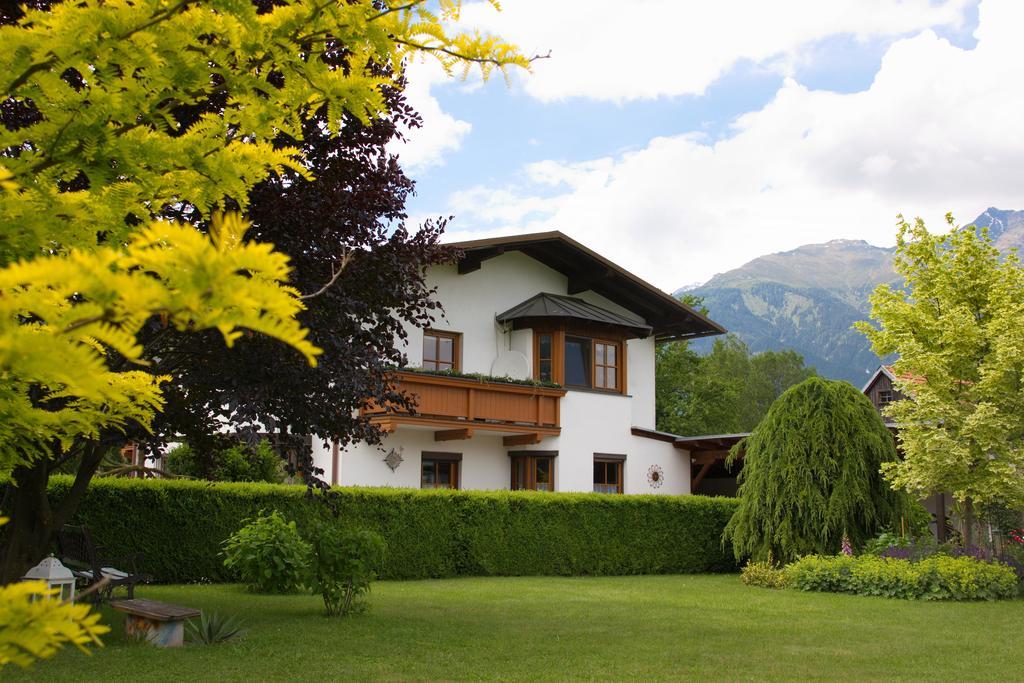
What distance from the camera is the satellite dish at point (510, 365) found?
74.6 ft

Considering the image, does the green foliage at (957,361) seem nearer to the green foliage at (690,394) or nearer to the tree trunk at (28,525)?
the tree trunk at (28,525)

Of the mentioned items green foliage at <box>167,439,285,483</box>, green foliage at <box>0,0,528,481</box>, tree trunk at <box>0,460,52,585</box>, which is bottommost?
tree trunk at <box>0,460,52,585</box>

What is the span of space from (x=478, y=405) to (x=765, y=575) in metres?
7.20

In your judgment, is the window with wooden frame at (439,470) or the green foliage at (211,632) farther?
the window with wooden frame at (439,470)

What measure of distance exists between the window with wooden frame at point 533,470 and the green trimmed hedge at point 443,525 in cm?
322

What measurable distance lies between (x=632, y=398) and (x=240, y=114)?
72.2 feet

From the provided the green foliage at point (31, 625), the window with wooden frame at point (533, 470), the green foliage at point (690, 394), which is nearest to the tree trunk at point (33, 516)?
the green foliage at point (31, 625)

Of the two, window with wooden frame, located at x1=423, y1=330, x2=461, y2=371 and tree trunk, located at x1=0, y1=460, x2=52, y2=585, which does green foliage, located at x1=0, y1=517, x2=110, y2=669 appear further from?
window with wooden frame, located at x1=423, y1=330, x2=461, y2=371

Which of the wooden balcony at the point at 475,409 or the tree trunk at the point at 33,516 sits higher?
the wooden balcony at the point at 475,409

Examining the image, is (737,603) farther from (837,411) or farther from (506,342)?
(506,342)

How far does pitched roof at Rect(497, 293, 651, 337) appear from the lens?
74.0 feet

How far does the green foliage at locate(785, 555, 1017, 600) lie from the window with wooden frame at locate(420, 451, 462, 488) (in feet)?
28.0

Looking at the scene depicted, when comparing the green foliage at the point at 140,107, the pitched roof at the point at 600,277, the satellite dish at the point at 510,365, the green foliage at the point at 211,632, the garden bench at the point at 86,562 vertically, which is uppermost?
the pitched roof at the point at 600,277

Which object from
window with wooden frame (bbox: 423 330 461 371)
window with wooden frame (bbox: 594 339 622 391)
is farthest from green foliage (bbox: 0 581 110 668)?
window with wooden frame (bbox: 594 339 622 391)
